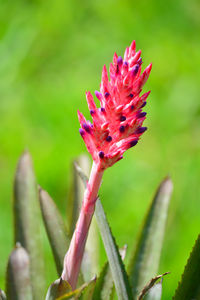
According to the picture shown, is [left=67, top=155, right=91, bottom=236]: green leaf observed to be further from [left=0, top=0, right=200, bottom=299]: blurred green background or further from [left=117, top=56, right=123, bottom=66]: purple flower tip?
[left=0, top=0, right=200, bottom=299]: blurred green background

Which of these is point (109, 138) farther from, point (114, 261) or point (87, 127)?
point (114, 261)

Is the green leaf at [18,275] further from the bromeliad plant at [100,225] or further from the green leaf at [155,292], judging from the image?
the green leaf at [155,292]

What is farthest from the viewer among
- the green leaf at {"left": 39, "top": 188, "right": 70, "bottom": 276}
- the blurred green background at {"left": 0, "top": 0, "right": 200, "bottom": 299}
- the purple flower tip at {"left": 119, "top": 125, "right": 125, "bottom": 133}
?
the blurred green background at {"left": 0, "top": 0, "right": 200, "bottom": 299}

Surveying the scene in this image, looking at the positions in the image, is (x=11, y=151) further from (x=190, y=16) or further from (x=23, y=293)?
(x=23, y=293)

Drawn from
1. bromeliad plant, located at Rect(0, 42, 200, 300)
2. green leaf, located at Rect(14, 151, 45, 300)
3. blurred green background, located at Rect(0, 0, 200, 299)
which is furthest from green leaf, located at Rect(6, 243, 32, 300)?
blurred green background, located at Rect(0, 0, 200, 299)

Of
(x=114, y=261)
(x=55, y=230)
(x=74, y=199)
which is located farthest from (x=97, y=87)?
(x=114, y=261)

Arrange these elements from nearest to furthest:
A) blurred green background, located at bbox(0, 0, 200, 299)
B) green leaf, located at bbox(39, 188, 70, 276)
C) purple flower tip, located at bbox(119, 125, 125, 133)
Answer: purple flower tip, located at bbox(119, 125, 125, 133) → green leaf, located at bbox(39, 188, 70, 276) → blurred green background, located at bbox(0, 0, 200, 299)
